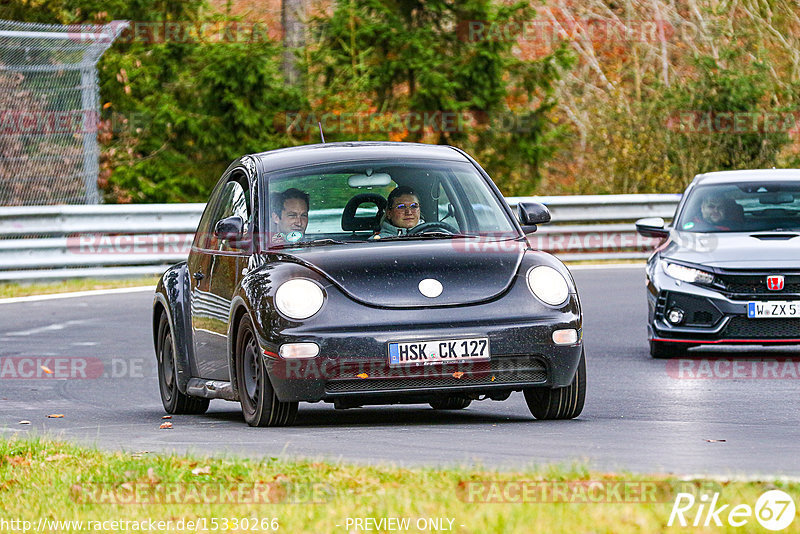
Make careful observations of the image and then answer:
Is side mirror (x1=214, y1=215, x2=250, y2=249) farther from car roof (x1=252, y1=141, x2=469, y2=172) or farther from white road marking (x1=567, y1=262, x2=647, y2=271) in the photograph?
white road marking (x1=567, y1=262, x2=647, y2=271)

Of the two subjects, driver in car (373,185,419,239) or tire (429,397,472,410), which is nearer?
driver in car (373,185,419,239)

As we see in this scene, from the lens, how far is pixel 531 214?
32.3ft

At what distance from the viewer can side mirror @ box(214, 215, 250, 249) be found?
9.38 m

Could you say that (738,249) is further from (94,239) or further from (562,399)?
(94,239)

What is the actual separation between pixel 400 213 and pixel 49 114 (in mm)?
13693

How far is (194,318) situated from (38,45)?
12.7 m

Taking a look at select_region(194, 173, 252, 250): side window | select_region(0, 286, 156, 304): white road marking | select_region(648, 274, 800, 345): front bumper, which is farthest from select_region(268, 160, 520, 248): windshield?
select_region(0, 286, 156, 304): white road marking

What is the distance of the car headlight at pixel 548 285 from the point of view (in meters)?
8.60

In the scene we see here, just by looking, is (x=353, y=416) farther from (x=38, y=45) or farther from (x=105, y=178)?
(x=105, y=178)

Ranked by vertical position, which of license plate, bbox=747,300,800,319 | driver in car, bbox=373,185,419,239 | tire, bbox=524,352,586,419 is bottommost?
license plate, bbox=747,300,800,319

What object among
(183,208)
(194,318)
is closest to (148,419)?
(194,318)

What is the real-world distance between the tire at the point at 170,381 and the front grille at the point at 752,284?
4.46m

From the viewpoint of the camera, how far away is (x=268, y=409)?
873 centimetres

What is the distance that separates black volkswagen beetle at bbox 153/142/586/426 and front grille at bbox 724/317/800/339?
11.5ft
